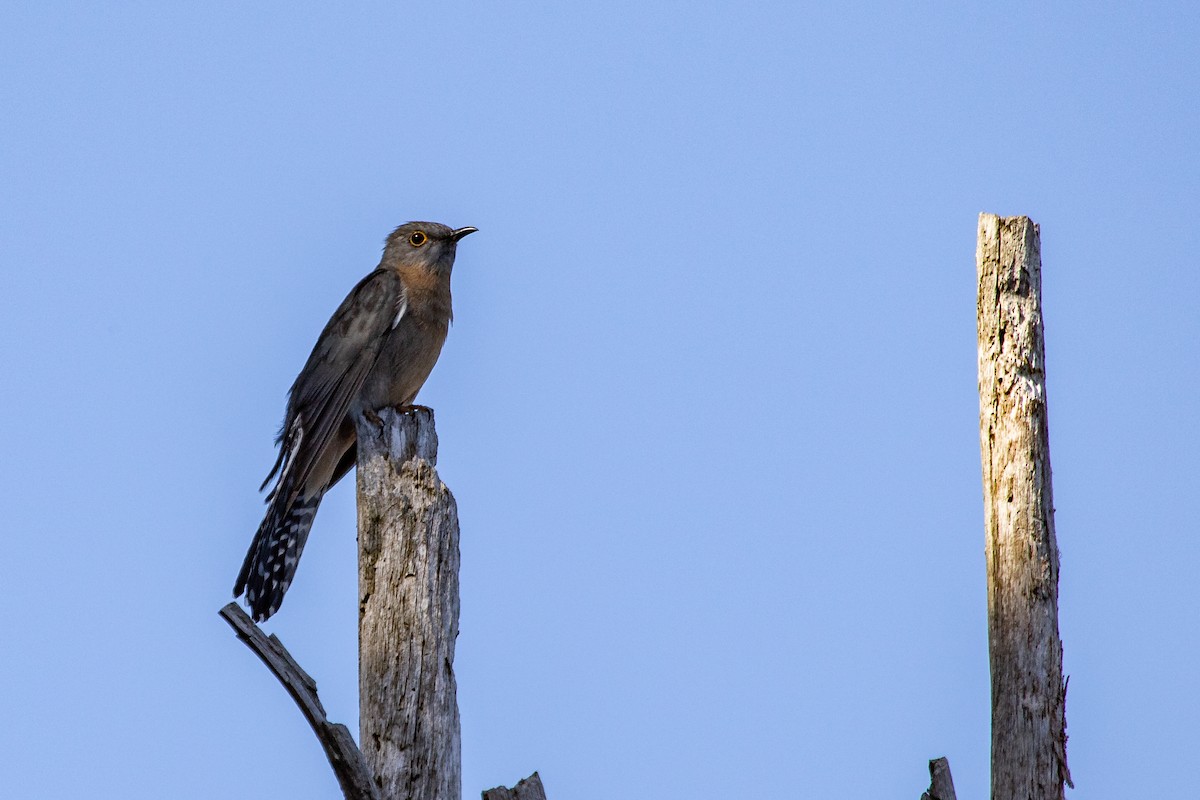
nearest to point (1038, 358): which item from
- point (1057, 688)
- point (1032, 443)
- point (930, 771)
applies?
point (1032, 443)

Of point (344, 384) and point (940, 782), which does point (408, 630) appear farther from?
point (344, 384)

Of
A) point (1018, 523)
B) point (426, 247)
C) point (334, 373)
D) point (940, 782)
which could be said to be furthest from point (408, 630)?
point (426, 247)

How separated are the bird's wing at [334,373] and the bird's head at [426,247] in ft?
1.34

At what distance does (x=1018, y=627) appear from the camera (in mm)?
4855

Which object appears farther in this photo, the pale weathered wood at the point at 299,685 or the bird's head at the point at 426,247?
the bird's head at the point at 426,247

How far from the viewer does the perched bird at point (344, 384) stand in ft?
23.4

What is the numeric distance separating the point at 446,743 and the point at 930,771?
1.68 metres

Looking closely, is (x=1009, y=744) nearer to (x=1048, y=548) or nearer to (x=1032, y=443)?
(x=1048, y=548)

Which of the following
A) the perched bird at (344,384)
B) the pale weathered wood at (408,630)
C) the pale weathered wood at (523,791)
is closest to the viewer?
the pale weathered wood at (523,791)

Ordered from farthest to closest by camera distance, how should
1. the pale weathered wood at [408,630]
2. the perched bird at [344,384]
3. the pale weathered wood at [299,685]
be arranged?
the perched bird at [344,384] → the pale weathered wood at [408,630] → the pale weathered wood at [299,685]

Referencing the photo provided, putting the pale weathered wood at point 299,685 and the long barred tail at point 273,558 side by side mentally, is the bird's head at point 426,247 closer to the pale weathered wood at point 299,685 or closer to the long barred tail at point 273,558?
the long barred tail at point 273,558

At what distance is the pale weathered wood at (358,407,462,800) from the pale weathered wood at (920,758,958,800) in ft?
5.34

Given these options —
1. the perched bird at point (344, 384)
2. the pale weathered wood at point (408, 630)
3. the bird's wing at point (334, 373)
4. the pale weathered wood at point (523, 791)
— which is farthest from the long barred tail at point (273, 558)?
the pale weathered wood at point (523, 791)

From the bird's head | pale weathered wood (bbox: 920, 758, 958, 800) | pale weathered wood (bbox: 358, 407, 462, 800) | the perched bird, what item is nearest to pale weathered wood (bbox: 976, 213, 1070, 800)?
pale weathered wood (bbox: 920, 758, 958, 800)
